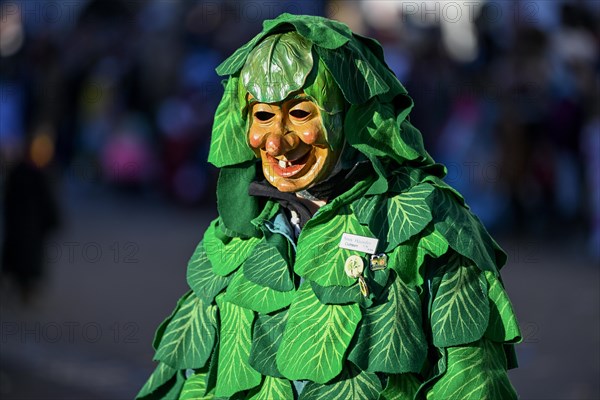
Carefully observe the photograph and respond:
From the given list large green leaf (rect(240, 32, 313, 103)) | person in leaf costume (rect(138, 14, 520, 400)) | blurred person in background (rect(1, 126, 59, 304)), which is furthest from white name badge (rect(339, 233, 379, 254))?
blurred person in background (rect(1, 126, 59, 304))

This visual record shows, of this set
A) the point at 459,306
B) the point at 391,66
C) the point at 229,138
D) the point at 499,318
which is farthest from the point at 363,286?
the point at 391,66

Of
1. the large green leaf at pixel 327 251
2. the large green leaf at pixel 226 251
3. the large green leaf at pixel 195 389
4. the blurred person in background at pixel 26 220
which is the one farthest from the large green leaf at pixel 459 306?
the blurred person in background at pixel 26 220

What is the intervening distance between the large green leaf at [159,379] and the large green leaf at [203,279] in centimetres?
26

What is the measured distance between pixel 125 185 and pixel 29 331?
520cm

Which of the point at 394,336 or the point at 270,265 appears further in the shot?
the point at 270,265

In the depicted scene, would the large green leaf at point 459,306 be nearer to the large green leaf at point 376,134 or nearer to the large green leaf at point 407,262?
the large green leaf at point 407,262

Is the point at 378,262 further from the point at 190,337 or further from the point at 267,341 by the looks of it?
the point at 190,337

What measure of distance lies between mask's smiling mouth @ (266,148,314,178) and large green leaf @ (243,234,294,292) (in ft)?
0.69

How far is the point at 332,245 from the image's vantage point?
3695 millimetres

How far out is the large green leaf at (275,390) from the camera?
3.67 metres

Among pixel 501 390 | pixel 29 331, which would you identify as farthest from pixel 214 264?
pixel 29 331

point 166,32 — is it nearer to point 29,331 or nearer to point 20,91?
point 20,91

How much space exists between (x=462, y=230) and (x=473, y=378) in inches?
15.0

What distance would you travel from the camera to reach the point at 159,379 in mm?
4031
